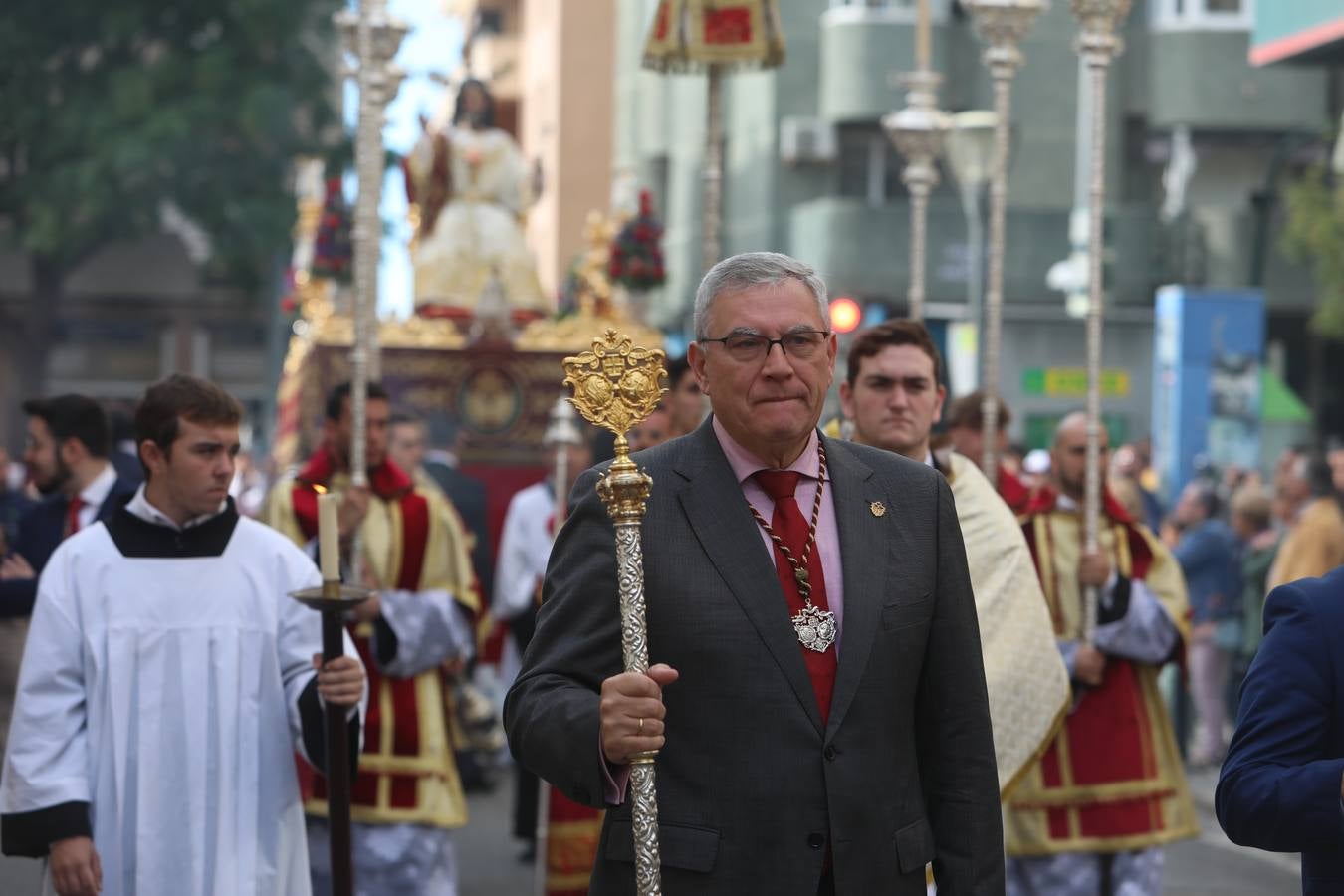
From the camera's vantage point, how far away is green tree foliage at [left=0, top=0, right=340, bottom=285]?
99.5ft

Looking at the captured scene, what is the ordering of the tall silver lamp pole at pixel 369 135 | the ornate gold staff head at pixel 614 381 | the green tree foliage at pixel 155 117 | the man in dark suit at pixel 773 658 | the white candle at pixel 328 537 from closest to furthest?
the man in dark suit at pixel 773 658, the ornate gold staff head at pixel 614 381, the white candle at pixel 328 537, the tall silver lamp pole at pixel 369 135, the green tree foliage at pixel 155 117

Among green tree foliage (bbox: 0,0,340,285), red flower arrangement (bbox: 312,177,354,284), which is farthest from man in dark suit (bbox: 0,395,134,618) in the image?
green tree foliage (bbox: 0,0,340,285)

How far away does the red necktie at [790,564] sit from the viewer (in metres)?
3.81

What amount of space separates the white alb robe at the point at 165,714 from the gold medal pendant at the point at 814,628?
196cm

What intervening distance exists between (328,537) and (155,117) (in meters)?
26.3

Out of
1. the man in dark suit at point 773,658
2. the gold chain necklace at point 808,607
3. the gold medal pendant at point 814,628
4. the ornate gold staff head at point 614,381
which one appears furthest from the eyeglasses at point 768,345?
the gold medal pendant at point 814,628

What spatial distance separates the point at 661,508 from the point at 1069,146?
90.6 ft

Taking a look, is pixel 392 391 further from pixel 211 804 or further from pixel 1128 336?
pixel 1128 336

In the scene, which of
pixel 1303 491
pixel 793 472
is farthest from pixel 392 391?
pixel 793 472

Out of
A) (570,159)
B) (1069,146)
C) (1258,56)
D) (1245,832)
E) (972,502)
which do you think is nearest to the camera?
(1245,832)

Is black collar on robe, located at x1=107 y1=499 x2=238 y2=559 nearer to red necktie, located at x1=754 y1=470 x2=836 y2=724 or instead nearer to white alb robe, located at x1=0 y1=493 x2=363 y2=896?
white alb robe, located at x1=0 y1=493 x2=363 y2=896

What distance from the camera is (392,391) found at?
51.2ft

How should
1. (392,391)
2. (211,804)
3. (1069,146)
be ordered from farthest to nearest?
(1069,146)
(392,391)
(211,804)

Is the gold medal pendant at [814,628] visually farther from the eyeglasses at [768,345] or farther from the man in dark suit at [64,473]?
the man in dark suit at [64,473]
